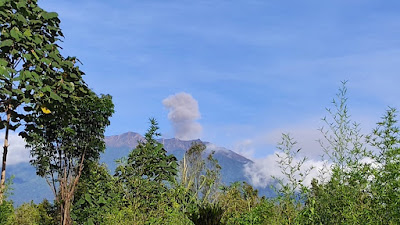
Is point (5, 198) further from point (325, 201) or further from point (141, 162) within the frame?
point (325, 201)

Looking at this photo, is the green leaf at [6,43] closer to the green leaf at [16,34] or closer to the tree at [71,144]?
the green leaf at [16,34]

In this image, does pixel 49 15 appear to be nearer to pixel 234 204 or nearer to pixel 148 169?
pixel 148 169

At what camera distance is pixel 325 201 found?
5.75m

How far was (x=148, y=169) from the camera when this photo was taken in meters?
11.7

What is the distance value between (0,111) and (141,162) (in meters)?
4.21

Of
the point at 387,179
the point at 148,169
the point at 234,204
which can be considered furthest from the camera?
the point at 234,204

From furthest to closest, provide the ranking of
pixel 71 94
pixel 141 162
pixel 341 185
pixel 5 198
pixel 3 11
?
pixel 141 162, pixel 71 94, pixel 5 198, pixel 3 11, pixel 341 185

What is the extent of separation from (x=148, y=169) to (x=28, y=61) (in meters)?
4.75

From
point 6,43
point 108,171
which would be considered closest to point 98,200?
point 108,171

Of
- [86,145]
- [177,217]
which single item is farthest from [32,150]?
[177,217]

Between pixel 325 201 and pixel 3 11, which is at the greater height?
pixel 3 11

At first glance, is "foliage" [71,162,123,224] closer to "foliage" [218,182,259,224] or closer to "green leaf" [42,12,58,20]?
"foliage" [218,182,259,224]

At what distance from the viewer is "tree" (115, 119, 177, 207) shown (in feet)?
36.6

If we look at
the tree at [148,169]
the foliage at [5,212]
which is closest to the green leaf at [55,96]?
the foliage at [5,212]
